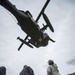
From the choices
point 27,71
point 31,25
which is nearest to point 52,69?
point 27,71

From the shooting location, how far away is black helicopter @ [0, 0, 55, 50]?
Result: 420 inches

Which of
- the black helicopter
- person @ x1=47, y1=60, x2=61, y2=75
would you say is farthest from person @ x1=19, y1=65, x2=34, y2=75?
the black helicopter

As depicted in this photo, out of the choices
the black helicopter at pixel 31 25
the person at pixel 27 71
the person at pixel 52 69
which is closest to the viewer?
the person at pixel 27 71

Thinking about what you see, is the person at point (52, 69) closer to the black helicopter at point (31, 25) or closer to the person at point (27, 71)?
the person at point (27, 71)

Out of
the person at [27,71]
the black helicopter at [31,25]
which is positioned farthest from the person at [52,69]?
the black helicopter at [31,25]

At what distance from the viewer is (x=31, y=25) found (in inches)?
449

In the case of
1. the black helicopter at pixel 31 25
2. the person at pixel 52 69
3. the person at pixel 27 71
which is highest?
the black helicopter at pixel 31 25

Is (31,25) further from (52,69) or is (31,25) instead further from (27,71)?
(27,71)

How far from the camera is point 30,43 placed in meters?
13.4

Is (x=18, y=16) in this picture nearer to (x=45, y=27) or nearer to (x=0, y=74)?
(x=45, y=27)

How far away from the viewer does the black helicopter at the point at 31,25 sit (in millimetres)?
10670

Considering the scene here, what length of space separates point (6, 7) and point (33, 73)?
4555mm

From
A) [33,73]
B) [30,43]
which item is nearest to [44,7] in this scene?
[30,43]

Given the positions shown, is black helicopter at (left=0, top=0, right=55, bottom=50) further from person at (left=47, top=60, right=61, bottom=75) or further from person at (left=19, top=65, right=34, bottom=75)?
person at (left=19, top=65, right=34, bottom=75)
